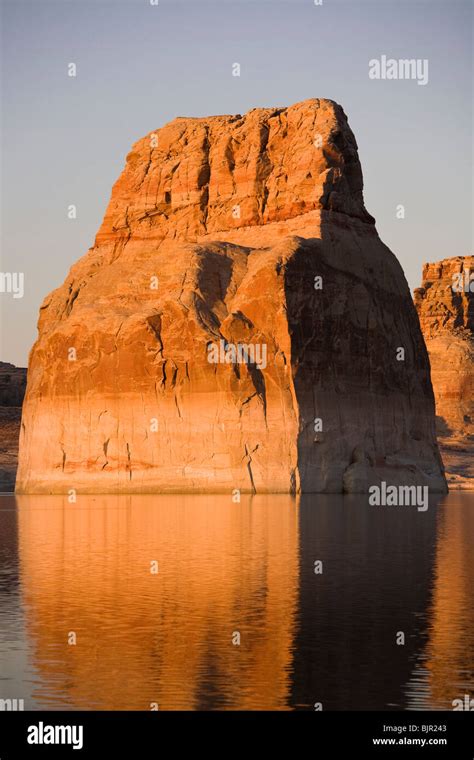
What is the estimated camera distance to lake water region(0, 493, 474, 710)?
51.6ft

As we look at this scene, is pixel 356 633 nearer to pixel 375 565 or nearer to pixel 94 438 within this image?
pixel 375 565

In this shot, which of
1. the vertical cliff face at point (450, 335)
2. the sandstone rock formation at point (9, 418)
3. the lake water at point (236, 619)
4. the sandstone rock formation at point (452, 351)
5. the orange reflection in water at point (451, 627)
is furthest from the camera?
the vertical cliff face at point (450, 335)

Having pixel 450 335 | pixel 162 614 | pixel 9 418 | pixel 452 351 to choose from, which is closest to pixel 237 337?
pixel 162 614

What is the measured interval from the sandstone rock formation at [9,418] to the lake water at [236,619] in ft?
246

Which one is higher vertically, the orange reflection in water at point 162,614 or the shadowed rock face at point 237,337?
the shadowed rock face at point 237,337

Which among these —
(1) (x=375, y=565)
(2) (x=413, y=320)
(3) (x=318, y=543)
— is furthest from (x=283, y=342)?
(1) (x=375, y=565)

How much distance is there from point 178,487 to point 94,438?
277 inches

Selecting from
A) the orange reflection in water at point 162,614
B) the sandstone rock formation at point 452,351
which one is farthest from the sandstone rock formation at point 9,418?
the orange reflection in water at point 162,614

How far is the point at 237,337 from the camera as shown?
237 feet

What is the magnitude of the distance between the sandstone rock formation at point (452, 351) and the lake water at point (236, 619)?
84.6 metres

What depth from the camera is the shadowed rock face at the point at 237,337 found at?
71.1m

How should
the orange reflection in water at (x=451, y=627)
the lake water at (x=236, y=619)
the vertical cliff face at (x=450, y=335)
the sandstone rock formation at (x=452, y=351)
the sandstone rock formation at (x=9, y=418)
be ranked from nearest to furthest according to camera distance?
the lake water at (x=236, y=619)
the orange reflection in water at (x=451, y=627)
the sandstone rock formation at (x=9, y=418)
the sandstone rock formation at (x=452, y=351)
the vertical cliff face at (x=450, y=335)

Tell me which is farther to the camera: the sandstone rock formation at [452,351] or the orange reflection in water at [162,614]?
the sandstone rock formation at [452,351]

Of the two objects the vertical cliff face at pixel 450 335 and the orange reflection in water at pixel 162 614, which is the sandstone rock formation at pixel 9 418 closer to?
the vertical cliff face at pixel 450 335
